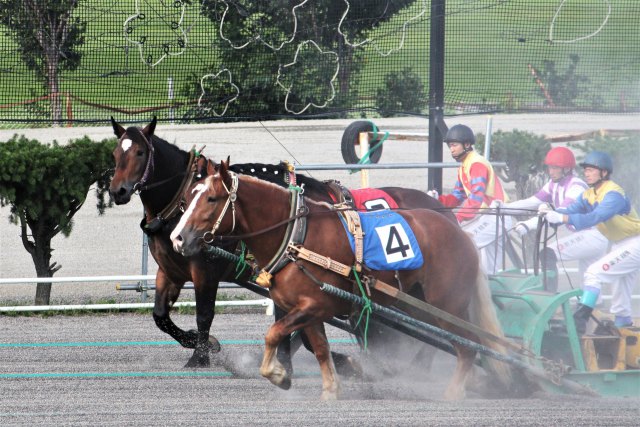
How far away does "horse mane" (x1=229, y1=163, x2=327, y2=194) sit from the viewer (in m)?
7.93

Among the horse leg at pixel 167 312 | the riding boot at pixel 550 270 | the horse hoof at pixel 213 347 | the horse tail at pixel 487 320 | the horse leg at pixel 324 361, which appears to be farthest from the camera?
the horse leg at pixel 167 312

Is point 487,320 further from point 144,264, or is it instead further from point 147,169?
point 144,264

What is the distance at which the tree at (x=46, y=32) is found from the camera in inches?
495

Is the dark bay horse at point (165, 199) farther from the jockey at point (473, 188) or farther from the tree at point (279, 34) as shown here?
the tree at point (279, 34)

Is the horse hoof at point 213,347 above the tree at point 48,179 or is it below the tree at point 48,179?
below

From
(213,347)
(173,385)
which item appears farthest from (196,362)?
(173,385)

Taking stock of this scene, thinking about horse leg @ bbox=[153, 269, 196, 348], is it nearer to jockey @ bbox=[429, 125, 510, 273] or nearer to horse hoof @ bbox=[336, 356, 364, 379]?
horse hoof @ bbox=[336, 356, 364, 379]

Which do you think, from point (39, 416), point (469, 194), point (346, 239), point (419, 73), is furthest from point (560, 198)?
point (419, 73)

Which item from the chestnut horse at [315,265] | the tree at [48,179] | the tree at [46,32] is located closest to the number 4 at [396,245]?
the chestnut horse at [315,265]

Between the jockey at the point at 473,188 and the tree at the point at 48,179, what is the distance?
3613 millimetres

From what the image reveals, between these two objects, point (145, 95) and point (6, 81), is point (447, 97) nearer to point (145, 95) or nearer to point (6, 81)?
point (145, 95)

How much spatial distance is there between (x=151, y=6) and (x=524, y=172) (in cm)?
508

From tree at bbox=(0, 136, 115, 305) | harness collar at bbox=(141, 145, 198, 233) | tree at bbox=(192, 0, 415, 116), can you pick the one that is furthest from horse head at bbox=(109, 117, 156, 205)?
tree at bbox=(192, 0, 415, 116)

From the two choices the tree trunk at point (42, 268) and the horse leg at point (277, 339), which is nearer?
the horse leg at point (277, 339)
